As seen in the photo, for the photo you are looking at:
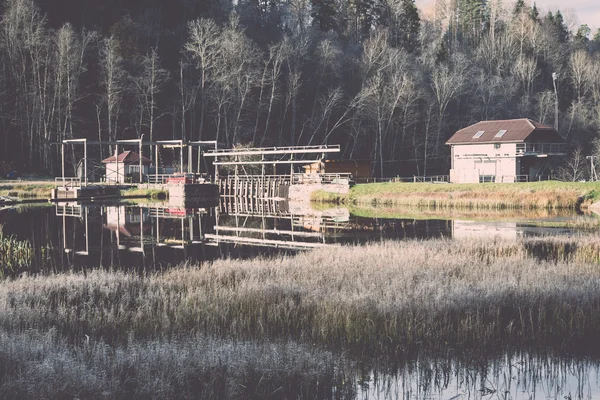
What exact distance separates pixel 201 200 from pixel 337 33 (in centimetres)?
4391

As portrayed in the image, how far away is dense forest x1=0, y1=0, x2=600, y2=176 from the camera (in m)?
62.1

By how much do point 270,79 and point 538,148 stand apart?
29446 millimetres

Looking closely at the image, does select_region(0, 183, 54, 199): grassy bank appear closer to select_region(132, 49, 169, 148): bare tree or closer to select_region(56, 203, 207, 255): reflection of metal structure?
select_region(56, 203, 207, 255): reflection of metal structure

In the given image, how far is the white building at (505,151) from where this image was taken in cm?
6225

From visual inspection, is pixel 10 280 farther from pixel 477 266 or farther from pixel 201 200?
pixel 201 200

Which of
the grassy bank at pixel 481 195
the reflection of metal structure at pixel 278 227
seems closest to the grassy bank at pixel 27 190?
the reflection of metal structure at pixel 278 227

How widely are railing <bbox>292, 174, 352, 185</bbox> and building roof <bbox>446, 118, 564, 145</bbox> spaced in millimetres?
15492

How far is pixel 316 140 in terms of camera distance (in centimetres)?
7531

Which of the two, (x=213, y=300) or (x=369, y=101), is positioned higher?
(x=369, y=101)

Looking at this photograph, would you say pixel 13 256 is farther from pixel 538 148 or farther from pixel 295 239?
pixel 538 148

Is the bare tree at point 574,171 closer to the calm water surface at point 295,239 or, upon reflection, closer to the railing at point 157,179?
the calm water surface at point 295,239

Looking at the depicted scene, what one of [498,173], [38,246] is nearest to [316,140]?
[498,173]

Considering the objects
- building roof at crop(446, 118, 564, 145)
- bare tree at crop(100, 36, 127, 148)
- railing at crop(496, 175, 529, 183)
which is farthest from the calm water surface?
building roof at crop(446, 118, 564, 145)

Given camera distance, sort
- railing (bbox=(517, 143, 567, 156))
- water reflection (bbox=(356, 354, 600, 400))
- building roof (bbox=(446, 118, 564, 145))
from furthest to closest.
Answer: building roof (bbox=(446, 118, 564, 145)) → railing (bbox=(517, 143, 567, 156)) → water reflection (bbox=(356, 354, 600, 400))
